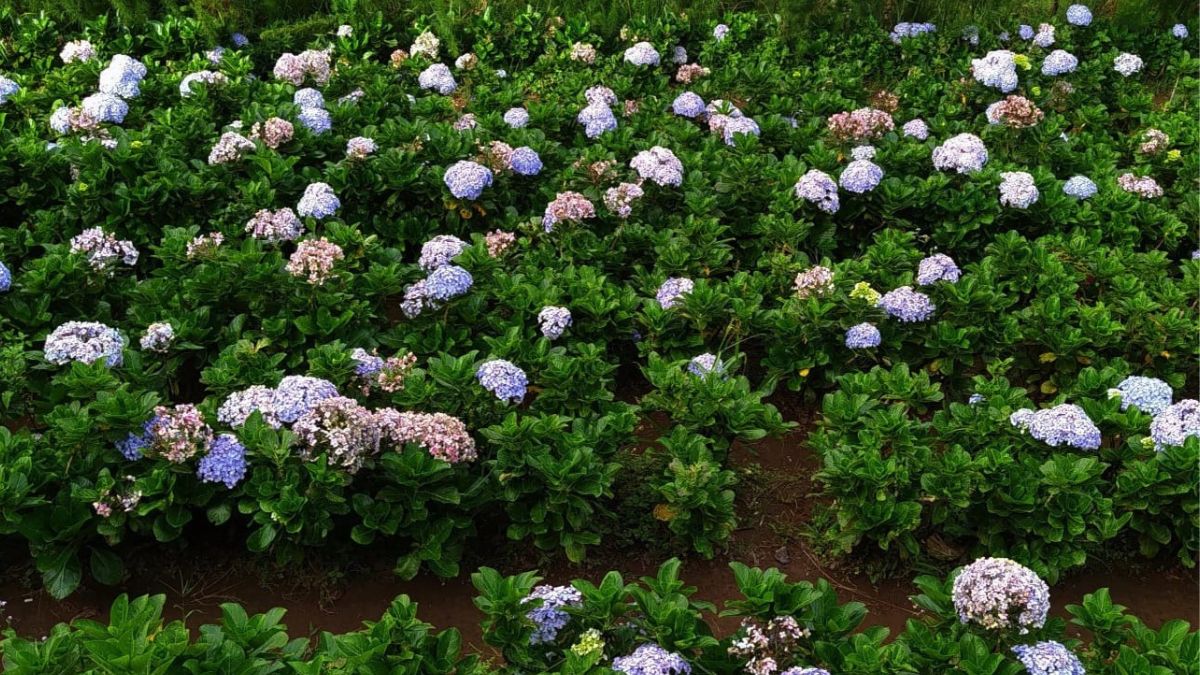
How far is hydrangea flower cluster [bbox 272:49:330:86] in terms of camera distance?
20.5ft

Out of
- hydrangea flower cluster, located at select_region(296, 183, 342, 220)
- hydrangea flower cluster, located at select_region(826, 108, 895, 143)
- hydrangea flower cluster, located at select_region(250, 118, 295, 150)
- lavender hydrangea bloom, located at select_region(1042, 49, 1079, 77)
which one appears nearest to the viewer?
hydrangea flower cluster, located at select_region(296, 183, 342, 220)

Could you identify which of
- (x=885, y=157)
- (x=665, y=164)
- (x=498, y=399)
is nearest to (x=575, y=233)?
(x=665, y=164)

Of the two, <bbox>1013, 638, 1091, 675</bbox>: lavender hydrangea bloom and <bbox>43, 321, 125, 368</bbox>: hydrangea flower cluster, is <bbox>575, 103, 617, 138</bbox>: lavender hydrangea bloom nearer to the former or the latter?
<bbox>43, 321, 125, 368</bbox>: hydrangea flower cluster

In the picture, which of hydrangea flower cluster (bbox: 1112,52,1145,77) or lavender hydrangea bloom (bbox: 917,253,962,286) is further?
hydrangea flower cluster (bbox: 1112,52,1145,77)

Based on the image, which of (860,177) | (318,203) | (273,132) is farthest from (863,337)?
(273,132)

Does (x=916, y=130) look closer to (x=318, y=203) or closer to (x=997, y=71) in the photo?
(x=997, y=71)

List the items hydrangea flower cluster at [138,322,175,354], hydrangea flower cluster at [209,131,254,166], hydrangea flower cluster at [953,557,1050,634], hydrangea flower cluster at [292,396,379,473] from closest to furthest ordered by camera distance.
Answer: hydrangea flower cluster at [953,557,1050,634] → hydrangea flower cluster at [292,396,379,473] → hydrangea flower cluster at [138,322,175,354] → hydrangea flower cluster at [209,131,254,166]

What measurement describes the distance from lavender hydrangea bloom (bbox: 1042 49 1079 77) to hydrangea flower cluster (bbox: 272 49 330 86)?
4.74 m

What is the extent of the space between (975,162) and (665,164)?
1.64 m

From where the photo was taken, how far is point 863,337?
416 centimetres

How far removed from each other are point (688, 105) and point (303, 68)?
2301 mm

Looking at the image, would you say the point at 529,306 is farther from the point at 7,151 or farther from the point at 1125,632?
the point at 7,151

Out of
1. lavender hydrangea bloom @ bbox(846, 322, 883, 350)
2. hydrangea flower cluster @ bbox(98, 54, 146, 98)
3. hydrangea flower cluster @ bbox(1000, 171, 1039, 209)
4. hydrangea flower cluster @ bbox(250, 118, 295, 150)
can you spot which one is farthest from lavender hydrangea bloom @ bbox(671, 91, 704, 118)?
hydrangea flower cluster @ bbox(98, 54, 146, 98)

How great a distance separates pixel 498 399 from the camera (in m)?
3.65
